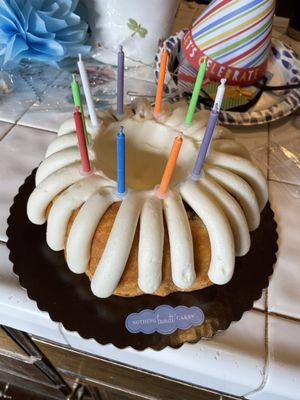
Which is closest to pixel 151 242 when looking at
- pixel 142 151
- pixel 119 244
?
pixel 119 244

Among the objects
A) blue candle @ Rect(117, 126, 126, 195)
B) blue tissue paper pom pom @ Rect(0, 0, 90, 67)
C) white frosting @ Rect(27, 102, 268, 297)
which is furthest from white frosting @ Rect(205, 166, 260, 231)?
blue tissue paper pom pom @ Rect(0, 0, 90, 67)

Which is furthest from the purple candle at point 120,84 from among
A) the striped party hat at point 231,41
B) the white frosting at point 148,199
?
the striped party hat at point 231,41

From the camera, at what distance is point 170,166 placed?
1.20ft

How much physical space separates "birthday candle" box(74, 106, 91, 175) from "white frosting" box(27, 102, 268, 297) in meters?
0.01

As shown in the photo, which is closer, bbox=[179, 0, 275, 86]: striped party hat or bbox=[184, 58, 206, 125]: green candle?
bbox=[184, 58, 206, 125]: green candle

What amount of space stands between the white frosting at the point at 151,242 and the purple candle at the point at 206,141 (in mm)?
55

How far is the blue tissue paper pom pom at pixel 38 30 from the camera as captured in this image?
2.05 ft

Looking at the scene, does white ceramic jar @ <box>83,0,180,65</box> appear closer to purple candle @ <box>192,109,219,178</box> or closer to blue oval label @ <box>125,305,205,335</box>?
purple candle @ <box>192,109,219,178</box>

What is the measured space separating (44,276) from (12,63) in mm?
428

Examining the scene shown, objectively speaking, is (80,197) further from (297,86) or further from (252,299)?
(297,86)

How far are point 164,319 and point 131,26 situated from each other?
54 centimetres

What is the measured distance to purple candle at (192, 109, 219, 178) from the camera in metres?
0.36

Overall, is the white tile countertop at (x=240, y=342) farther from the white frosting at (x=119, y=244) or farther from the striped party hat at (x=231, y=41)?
the striped party hat at (x=231, y=41)

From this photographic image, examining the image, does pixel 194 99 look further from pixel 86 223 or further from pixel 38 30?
pixel 38 30
